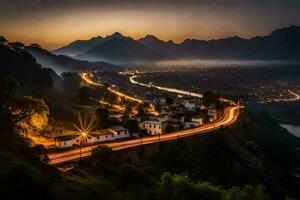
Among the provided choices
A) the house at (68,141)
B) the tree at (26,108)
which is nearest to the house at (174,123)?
the house at (68,141)

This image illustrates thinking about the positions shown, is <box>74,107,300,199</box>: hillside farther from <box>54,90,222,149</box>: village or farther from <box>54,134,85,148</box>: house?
<box>54,134,85,148</box>: house

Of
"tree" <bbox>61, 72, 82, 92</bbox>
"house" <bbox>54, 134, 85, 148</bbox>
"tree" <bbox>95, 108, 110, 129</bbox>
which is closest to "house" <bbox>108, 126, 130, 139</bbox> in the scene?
"tree" <bbox>95, 108, 110, 129</bbox>

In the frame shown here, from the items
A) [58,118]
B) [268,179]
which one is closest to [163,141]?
[268,179]

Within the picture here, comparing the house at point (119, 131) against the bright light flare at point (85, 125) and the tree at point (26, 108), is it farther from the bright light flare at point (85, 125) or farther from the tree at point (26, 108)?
the tree at point (26, 108)

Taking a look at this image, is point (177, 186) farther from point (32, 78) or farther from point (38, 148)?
point (32, 78)

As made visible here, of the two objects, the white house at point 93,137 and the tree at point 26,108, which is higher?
the tree at point 26,108
